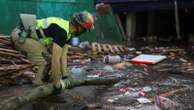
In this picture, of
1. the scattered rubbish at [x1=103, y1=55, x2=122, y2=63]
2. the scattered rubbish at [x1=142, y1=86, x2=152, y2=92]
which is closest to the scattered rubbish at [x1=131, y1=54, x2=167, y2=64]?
the scattered rubbish at [x1=103, y1=55, x2=122, y2=63]

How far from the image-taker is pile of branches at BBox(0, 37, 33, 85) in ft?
25.5

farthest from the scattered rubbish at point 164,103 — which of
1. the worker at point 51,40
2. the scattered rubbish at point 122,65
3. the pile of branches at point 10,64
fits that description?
the scattered rubbish at point 122,65

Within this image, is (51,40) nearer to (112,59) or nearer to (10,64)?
(10,64)

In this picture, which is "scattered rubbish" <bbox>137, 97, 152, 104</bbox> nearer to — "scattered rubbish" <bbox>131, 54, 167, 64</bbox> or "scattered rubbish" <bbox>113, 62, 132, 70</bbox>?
"scattered rubbish" <bbox>113, 62, 132, 70</bbox>

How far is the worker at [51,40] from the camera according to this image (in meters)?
6.09

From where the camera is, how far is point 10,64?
7.95 meters

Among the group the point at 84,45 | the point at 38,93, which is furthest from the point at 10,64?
the point at 84,45

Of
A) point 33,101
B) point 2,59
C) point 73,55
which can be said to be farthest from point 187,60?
point 33,101

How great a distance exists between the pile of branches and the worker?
75 cm

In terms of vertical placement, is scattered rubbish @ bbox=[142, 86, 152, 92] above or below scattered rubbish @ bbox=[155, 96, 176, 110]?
above

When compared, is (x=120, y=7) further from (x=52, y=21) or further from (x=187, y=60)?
(x=52, y=21)

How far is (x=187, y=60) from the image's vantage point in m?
10.9

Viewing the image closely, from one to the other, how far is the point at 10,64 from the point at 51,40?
5.24 feet

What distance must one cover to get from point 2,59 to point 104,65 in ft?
9.43
